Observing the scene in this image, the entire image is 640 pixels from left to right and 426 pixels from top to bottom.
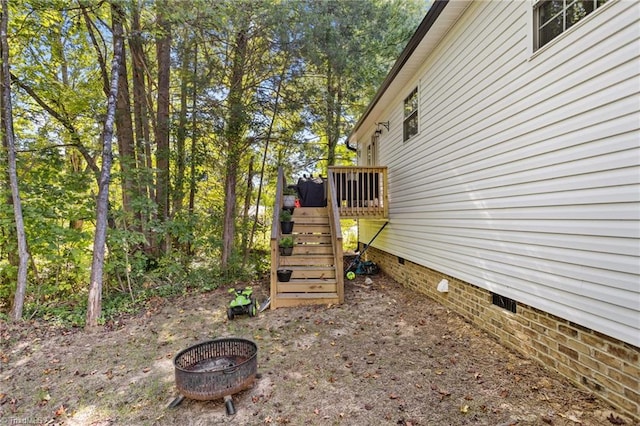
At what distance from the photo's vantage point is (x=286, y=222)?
6723 millimetres

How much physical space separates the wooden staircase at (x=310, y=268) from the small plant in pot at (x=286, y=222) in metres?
0.16

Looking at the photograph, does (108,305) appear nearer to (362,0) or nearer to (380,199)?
(380,199)

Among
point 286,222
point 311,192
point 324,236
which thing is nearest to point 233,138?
point 311,192

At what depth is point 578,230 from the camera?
2.73m

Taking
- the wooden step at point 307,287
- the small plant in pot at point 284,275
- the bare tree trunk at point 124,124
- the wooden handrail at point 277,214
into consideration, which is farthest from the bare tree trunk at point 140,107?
the wooden step at point 307,287

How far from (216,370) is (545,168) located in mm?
3535

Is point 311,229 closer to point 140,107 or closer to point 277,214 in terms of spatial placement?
point 277,214

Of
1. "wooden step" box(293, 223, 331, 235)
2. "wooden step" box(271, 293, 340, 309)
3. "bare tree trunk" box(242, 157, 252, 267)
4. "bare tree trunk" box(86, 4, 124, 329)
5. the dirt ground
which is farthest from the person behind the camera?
"bare tree trunk" box(242, 157, 252, 267)

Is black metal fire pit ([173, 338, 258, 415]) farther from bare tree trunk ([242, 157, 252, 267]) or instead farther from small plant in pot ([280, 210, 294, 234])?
bare tree trunk ([242, 157, 252, 267])

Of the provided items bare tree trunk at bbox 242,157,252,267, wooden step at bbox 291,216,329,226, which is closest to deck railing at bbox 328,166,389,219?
wooden step at bbox 291,216,329,226

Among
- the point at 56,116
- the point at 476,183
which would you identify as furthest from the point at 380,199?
the point at 56,116

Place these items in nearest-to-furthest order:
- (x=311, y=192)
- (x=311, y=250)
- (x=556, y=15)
Answer: (x=556, y=15) < (x=311, y=250) < (x=311, y=192)

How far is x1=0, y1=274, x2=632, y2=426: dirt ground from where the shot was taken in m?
2.63

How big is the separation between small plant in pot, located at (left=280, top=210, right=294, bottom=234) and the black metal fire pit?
3593 mm
